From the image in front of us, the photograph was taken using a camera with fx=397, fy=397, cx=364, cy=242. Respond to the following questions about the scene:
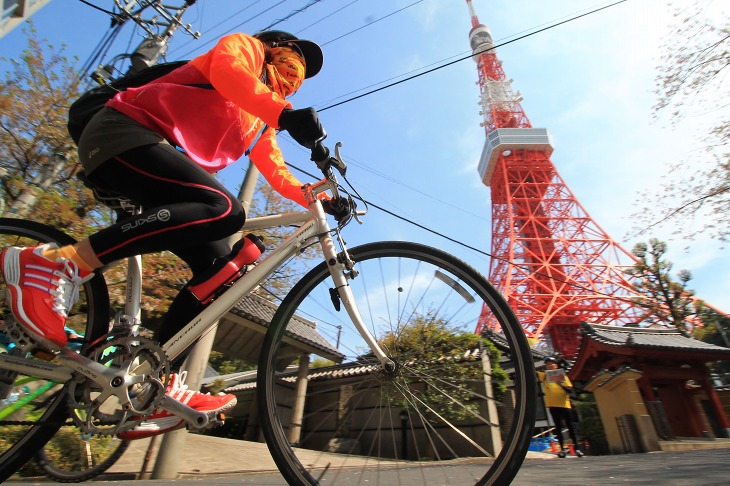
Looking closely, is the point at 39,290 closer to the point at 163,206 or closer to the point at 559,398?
the point at 163,206

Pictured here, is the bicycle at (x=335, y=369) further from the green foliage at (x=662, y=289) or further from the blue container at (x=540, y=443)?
the green foliage at (x=662, y=289)

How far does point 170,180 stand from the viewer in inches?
57.2

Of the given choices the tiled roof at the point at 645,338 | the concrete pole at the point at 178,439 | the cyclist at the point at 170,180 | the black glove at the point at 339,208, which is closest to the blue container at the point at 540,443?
the tiled roof at the point at 645,338

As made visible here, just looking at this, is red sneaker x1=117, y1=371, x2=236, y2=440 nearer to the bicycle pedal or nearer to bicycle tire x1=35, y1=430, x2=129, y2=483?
bicycle tire x1=35, y1=430, x2=129, y2=483

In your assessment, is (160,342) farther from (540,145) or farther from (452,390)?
(540,145)

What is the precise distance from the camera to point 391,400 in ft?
5.35

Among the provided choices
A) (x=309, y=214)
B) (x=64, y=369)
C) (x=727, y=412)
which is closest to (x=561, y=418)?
(x=309, y=214)

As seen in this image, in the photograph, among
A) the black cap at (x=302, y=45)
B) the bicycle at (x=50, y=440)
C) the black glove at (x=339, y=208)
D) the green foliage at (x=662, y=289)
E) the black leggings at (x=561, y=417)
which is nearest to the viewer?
the bicycle at (x=50, y=440)

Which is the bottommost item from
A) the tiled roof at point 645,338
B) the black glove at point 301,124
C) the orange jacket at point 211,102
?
the black glove at point 301,124

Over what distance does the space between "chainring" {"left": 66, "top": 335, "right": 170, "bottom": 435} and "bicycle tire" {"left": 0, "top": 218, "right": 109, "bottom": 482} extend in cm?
12

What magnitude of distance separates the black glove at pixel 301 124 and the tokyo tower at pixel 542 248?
31040 mm

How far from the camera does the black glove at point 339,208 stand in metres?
1.70

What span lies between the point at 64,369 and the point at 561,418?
22.7 ft

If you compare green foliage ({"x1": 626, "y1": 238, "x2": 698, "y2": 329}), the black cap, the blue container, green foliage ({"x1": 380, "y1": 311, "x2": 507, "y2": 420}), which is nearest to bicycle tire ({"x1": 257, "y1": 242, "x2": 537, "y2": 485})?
green foliage ({"x1": 380, "y1": 311, "x2": 507, "y2": 420})
